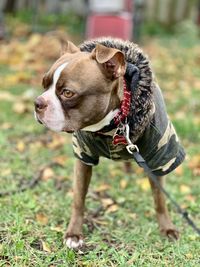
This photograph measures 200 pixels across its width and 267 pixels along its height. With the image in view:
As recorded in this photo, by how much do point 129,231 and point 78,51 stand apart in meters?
1.29

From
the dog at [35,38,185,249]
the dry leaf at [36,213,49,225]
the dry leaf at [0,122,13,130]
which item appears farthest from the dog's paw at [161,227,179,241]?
→ the dry leaf at [0,122,13,130]

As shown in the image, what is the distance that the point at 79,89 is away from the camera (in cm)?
286

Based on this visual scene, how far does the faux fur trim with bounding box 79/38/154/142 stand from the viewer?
124 inches

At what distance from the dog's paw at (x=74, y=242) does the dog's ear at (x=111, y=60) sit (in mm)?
1084

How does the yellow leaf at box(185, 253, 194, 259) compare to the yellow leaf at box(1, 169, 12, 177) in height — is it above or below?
above

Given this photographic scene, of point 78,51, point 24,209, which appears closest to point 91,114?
point 78,51

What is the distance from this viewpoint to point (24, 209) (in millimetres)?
3768

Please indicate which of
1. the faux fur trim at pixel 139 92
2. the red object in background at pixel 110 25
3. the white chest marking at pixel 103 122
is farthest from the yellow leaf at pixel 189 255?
the red object in background at pixel 110 25

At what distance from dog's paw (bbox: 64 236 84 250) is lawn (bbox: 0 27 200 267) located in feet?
0.16

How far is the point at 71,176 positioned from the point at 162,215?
45.1 inches

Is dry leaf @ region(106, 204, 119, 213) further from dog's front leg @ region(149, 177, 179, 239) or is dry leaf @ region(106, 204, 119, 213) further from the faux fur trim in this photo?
the faux fur trim

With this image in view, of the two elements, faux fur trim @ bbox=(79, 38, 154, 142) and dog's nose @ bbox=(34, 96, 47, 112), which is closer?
dog's nose @ bbox=(34, 96, 47, 112)

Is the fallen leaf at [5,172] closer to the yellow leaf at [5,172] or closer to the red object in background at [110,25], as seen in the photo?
the yellow leaf at [5,172]

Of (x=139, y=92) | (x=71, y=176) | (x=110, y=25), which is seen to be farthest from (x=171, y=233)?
(x=110, y=25)
